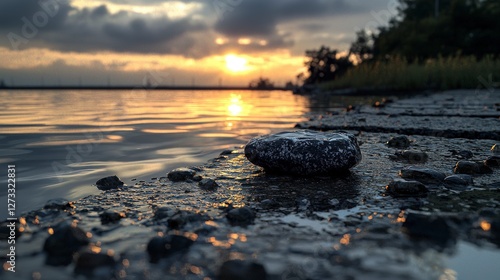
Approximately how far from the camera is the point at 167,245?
1.85 metres

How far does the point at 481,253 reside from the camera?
181 cm

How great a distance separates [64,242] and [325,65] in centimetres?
5533

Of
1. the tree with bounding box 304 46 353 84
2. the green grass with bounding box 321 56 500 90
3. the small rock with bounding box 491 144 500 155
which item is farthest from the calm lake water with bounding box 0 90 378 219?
the tree with bounding box 304 46 353 84

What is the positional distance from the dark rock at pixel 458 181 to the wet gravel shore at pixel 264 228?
12 mm

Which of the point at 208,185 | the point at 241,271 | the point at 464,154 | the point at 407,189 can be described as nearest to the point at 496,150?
the point at 464,154

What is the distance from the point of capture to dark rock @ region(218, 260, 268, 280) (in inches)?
62.5

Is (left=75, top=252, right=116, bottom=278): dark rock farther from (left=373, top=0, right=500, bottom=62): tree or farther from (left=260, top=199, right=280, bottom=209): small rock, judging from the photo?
(left=373, top=0, right=500, bottom=62): tree

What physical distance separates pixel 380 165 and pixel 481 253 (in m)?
2.00

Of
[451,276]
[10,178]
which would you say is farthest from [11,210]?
[451,276]

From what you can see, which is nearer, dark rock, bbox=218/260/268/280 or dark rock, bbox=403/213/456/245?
dark rock, bbox=218/260/268/280

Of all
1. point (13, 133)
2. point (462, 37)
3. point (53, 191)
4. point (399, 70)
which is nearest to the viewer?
point (53, 191)

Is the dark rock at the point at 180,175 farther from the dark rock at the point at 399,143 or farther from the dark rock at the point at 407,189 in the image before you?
the dark rock at the point at 399,143

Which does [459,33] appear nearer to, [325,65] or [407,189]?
[325,65]

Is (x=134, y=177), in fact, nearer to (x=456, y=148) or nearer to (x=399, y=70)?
(x=456, y=148)
